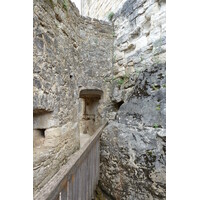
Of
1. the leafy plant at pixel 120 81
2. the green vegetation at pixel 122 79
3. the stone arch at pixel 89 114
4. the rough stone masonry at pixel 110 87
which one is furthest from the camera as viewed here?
the stone arch at pixel 89 114

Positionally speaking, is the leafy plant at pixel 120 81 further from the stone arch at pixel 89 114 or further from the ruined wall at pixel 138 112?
the stone arch at pixel 89 114

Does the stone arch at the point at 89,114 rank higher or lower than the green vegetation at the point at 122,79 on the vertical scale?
lower

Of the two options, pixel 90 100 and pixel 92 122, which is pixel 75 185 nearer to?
pixel 92 122

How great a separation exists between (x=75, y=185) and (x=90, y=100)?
314cm

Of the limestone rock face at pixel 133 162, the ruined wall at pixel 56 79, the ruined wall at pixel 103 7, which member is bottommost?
the limestone rock face at pixel 133 162

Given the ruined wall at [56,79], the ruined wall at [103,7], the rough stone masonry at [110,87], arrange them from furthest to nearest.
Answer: the ruined wall at [103,7], the rough stone masonry at [110,87], the ruined wall at [56,79]

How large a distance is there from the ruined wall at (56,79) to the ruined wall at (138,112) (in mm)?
873

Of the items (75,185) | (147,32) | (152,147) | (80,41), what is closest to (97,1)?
(80,41)

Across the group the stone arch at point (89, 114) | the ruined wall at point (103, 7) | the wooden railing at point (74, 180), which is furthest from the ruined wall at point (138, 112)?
the stone arch at point (89, 114)

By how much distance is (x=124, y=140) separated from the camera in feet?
9.22

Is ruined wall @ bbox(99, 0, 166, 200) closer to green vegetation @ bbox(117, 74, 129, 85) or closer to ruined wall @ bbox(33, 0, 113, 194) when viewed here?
green vegetation @ bbox(117, 74, 129, 85)

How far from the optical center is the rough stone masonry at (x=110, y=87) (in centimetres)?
180

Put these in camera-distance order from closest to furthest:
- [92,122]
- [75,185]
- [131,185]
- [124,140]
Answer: [75,185] → [131,185] → [124,140] → [92,122]

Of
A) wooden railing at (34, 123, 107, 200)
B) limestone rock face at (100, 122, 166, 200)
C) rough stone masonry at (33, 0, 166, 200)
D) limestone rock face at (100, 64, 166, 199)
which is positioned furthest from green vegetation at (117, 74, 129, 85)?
wooden railing at (34, 123, 107, 200)
